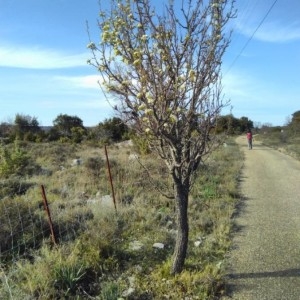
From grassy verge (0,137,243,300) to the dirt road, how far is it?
0.27 meters

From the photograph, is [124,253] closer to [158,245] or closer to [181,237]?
[158,245]

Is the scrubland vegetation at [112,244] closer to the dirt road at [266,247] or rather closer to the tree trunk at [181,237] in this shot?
the tree trunk at [181,237]

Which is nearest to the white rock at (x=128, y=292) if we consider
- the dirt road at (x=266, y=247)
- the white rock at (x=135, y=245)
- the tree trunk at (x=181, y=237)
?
the tree trunk at (x=181, y=237)

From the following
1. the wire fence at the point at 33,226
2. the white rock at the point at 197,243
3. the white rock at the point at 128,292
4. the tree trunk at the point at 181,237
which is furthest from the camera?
the white rock at the point at 197,243

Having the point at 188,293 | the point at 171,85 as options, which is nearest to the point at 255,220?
the point at 188,293

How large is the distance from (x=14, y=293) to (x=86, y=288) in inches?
38.1

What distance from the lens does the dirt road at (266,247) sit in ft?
17.6

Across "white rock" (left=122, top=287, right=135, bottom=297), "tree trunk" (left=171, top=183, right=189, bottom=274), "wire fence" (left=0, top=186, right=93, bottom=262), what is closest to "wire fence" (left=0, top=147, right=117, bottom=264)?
"wire fence" (left=0, top=186, right=93, bottom=262)

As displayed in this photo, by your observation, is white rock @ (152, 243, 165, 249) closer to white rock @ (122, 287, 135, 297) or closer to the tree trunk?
the tree trunk

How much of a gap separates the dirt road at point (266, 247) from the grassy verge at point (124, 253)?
27cm

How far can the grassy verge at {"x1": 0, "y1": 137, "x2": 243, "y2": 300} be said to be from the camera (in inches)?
207

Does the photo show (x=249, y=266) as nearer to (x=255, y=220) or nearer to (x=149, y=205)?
(x=255, y=220)

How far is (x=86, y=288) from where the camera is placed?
546cm

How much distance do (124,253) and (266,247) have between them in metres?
2.41
